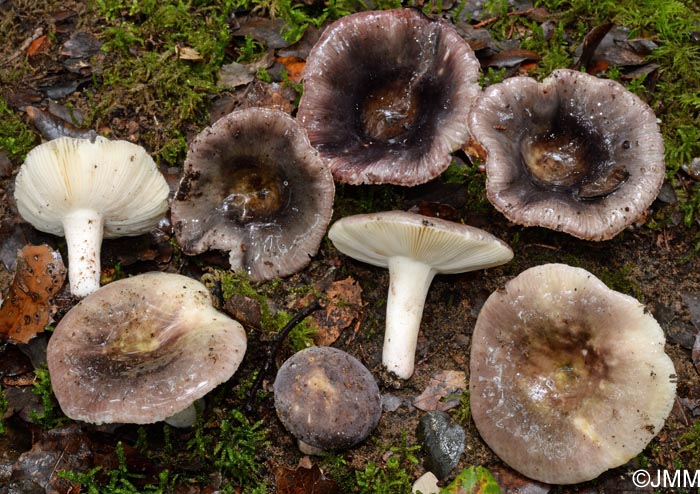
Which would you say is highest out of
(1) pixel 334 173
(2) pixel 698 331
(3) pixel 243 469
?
(1) pixel 334 173

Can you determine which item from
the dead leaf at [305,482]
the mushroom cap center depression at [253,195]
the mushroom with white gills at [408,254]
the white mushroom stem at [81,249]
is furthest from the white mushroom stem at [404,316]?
the white mushroom stem at [81,249]

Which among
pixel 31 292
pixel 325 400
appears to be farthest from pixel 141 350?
pixel 325 400

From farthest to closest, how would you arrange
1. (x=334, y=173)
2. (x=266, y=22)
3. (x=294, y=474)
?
(x=266, y=22) < (x=334, y=173) < (x=294, y=474)

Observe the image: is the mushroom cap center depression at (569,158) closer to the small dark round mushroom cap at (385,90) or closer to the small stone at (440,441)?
the small dark round mushroom cap at (385,90)

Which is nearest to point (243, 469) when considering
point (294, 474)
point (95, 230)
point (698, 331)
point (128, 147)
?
point (294, 474)

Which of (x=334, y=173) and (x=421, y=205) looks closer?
(x=334, y=173)

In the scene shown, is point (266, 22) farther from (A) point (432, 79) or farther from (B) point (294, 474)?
(B) point (294, 474)

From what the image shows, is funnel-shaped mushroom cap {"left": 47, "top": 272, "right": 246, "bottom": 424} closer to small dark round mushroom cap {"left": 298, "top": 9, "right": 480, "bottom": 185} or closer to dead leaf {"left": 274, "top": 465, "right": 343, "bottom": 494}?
dead leaf {"left": 274, "top": 465, "right": 343, "bottom": 494}
